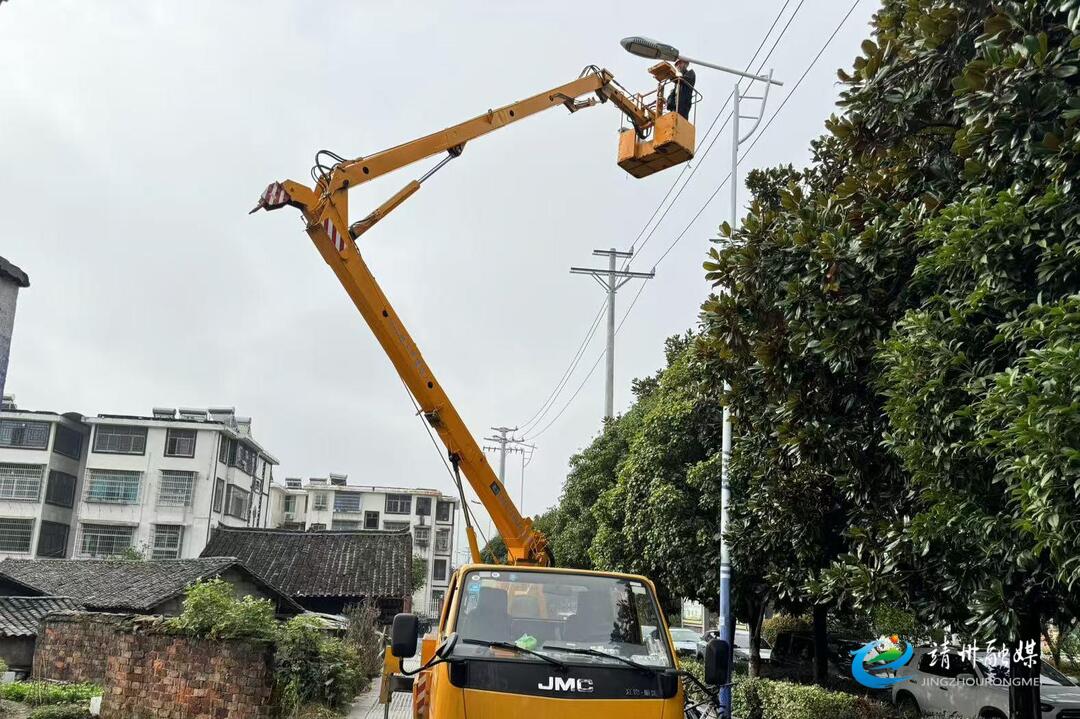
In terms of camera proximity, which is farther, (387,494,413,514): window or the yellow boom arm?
(387,494,413,514): window

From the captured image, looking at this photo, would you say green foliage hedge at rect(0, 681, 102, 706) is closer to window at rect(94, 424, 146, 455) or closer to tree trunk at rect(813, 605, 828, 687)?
tree trunk at rect(813, 605, 828, 687)

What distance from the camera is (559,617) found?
22.5 ft

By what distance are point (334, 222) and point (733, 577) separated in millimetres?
9281

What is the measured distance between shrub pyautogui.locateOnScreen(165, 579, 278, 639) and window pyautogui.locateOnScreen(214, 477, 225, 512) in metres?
35.5

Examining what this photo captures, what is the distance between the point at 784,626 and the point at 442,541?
5572cm

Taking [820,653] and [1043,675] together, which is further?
[820,653]

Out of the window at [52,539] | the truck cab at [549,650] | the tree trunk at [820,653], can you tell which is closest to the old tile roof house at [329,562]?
the tree trunk at [820,653]

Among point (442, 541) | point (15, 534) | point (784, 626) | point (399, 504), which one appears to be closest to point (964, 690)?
point (784, 626)

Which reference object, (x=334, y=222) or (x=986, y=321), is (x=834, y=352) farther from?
(x=334, y=222)

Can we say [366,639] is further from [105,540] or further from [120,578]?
[105,540]

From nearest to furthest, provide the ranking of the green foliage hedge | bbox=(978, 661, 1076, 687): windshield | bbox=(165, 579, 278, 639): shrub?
bbox=(165, 579, 278, 639): shrub → bbox=(978, 661, 1076, 687): windshield → the green foliage hedge

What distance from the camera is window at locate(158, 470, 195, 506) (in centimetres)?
4569

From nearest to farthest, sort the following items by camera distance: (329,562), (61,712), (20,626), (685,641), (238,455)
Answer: (61,712), (20,626), (685,641), (329,562), (238,455)

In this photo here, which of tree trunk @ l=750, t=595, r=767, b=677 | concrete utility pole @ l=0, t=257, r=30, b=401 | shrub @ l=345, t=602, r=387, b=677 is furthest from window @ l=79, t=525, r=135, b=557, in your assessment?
concrete utility pole @ l=0, t=257, r=30, b=401
